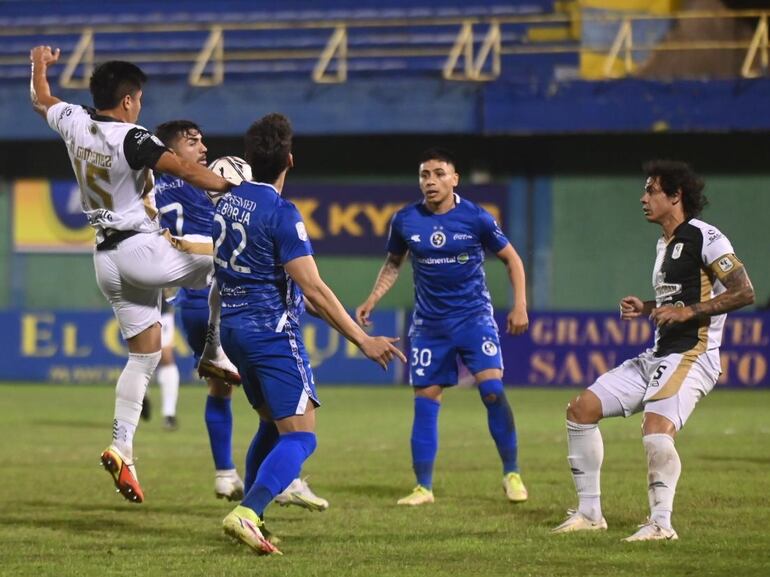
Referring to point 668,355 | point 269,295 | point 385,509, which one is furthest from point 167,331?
point 668,355

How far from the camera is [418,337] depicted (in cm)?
1063

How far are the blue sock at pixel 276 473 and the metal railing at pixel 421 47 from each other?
57.8ft

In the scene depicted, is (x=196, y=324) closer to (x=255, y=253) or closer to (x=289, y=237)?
(x=255, y=253)

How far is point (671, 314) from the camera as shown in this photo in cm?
784

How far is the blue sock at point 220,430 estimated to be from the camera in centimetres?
966

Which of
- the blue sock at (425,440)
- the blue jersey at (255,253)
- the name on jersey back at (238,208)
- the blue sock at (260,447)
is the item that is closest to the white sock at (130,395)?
the blue sock at (260,447)

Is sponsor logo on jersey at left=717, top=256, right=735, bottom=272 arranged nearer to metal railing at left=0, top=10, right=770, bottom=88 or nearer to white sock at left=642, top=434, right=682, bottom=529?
Answer: white sock at left=642, top=434, right=682, bottom=529

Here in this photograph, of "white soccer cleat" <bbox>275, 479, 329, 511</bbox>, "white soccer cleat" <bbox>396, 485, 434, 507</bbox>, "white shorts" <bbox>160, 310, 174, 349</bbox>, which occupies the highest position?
"white shorts" <bbox>160, 310, 174, 349</bbox>

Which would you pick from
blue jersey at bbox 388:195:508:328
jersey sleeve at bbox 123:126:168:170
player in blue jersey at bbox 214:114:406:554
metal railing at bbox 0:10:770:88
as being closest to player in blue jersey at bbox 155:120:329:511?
jersey sleeve at bbox 123:126:168:170

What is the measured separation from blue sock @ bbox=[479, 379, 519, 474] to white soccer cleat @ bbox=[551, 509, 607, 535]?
1.80m

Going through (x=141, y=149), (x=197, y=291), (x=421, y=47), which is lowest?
(x=197, y=291)

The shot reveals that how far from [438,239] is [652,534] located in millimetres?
3276

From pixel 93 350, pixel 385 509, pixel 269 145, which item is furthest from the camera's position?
pixel 93 350

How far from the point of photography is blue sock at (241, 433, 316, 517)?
7.42m
